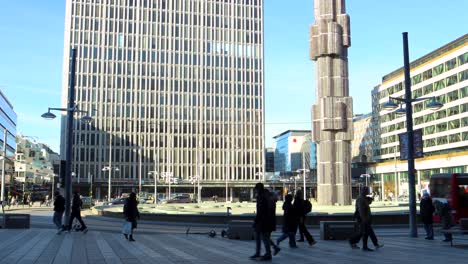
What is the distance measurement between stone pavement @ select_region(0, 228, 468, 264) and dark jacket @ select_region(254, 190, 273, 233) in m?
0.85

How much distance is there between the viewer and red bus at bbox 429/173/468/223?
2426cm

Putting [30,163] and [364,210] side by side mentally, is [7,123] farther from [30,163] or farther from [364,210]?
[364,210]

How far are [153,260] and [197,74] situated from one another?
358ft

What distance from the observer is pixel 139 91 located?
381 feet

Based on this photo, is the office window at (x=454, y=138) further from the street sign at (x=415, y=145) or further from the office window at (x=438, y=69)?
the street sign at (x=415, y=145)

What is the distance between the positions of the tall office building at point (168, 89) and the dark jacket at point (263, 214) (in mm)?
97588

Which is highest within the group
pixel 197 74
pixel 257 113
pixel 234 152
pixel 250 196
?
pixel 197 74

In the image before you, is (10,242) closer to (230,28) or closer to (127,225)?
(127,225)

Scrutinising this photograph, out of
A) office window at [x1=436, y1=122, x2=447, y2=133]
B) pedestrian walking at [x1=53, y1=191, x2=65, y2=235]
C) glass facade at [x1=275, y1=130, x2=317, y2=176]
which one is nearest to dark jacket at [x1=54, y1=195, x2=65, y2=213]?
pedestrian walking at [x1=53, y1=191, x2=65, y2=235]

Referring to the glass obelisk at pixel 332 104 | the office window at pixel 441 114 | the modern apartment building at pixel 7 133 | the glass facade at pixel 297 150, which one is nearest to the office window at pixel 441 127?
the office window at pixel 441 114

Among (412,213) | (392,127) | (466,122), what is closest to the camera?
(412,213)

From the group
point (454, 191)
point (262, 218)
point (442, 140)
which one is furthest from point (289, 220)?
point (442, 140)

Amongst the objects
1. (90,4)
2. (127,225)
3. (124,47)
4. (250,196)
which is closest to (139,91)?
(124,47)

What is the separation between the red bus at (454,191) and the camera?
2426 centimetres
